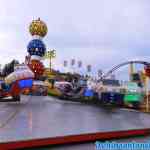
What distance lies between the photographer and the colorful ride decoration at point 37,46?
55.4 metres

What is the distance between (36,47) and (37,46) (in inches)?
8.0

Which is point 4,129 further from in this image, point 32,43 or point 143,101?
point 32,43

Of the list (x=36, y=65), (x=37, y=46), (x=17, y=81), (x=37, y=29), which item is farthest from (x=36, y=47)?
(x=17, y=81)

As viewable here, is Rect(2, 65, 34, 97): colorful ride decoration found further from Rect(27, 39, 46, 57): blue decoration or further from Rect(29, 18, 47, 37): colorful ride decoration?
Rect(29, 18, 47, 37): colorful ride decoration

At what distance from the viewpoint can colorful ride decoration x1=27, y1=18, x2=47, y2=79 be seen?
55.4m

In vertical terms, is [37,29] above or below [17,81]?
above

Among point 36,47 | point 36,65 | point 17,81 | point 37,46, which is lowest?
point 17,81

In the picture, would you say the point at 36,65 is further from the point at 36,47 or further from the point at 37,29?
the point at 37,29

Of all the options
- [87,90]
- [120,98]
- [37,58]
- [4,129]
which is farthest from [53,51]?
[4,129]

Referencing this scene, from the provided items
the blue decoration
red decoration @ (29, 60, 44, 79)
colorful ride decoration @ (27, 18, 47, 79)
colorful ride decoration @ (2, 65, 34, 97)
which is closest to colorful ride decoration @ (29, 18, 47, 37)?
colorful ride decoration @ (27, 18, 47, 79)

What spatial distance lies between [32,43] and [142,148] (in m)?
46.6

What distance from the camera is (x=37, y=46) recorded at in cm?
5494

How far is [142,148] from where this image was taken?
32.7ft

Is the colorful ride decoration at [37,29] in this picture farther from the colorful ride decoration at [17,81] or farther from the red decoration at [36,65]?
the colorful ride decoration at [17,81]
